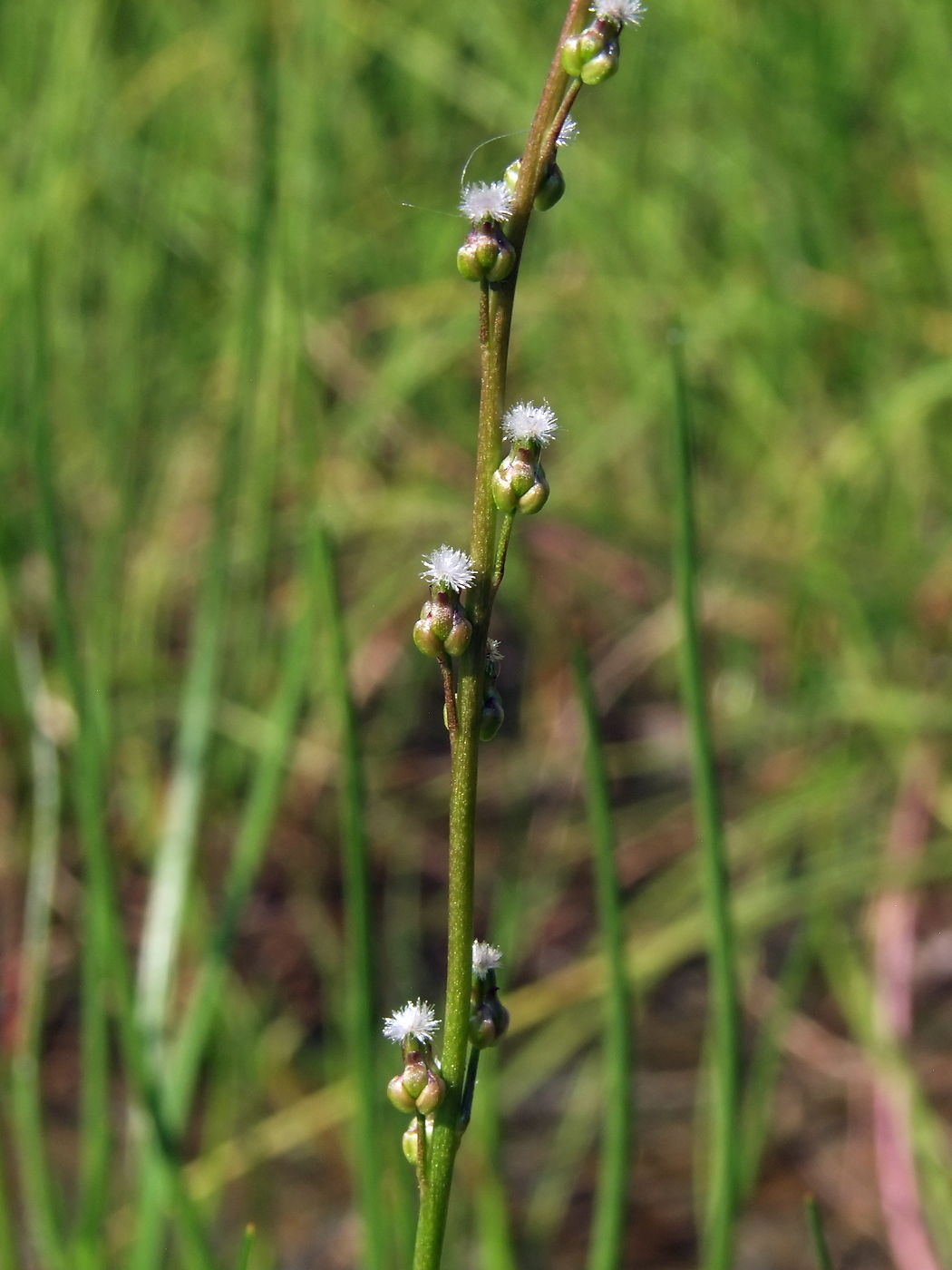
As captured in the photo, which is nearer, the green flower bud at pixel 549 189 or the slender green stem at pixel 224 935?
the green flower bud at pixel 549 189

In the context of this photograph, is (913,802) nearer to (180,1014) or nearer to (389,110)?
(180,1014)

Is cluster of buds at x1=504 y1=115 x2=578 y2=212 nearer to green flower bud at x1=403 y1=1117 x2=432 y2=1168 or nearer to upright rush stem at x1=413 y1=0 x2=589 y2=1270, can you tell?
upright rush stem at x1=413 y1=0 x2=589 y2=1270

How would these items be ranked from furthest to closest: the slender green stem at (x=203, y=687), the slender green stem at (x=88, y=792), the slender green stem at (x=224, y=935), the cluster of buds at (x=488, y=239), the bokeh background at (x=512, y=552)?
the bokeh background at (x=512, y=552) < the slender green stem at (x=203, y=687) < the slender green stem at (x=224, y=935) < the slender green stem at (x=88, y=792) < the cluster of buds at (x=488, y=239)

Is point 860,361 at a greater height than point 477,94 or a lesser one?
lesser

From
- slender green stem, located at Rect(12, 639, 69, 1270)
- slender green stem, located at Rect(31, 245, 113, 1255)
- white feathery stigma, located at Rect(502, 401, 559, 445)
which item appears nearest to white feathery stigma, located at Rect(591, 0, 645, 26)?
white feathery stigma, located at Rect(502, 401, 559, 445)

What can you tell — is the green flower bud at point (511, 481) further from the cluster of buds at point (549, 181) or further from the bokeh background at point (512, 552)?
the bokeh background at point (512, 552)

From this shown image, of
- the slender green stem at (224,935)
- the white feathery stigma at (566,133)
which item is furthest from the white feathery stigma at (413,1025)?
the slender green stem at (224,935)

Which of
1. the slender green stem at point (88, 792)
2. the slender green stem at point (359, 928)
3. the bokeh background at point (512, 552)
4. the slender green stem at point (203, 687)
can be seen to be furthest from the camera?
the bokeh background at point (512, 552)

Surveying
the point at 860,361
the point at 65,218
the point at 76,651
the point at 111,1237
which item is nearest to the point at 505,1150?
the point at 111,1237
